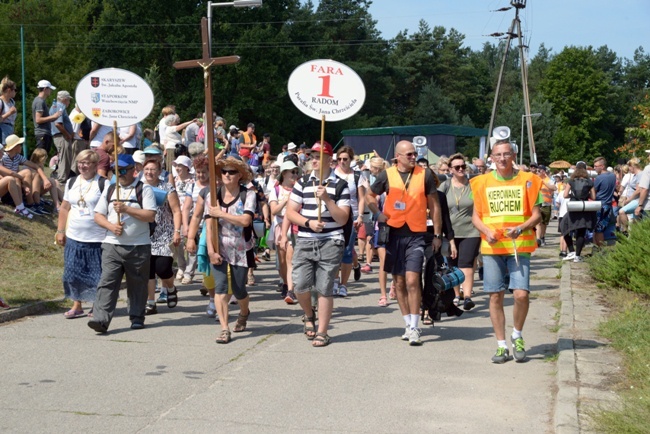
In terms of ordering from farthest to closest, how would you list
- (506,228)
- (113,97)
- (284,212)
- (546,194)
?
(546,194) → (284,212) → (113,97) → (506,228)

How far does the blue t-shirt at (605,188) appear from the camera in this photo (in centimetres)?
1823

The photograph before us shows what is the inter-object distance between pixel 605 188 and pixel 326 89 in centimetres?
1009

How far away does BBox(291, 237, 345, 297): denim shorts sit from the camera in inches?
357

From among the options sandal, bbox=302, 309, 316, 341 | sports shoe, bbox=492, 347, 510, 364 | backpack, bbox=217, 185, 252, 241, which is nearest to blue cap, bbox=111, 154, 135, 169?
backpack, bbox=217, 185, 252, 241

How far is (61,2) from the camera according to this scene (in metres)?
62.9

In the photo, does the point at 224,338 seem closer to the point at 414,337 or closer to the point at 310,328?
the point at 310,328

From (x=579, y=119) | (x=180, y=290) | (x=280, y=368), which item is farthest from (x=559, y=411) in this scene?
(x=579, y=119)

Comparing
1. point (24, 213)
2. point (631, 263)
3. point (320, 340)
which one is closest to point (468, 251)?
point (631, 263)

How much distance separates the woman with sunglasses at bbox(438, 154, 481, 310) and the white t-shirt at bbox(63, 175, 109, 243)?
427 cm

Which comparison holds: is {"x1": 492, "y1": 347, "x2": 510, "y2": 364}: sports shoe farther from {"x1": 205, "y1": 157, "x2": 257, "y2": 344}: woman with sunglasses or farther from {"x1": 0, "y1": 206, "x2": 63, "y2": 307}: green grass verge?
{"x1": 0, "y1": 206, "x2": 63, "y2": 307}: green grass verge

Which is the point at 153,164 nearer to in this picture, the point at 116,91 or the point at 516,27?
the point at 116,91

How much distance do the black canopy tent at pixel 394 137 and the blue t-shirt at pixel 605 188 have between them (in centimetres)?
2227

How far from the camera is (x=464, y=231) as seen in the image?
Result: 11.8m

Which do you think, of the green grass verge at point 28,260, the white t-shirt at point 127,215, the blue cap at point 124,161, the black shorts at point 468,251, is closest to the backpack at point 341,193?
the white t-shirt at point 127,215
